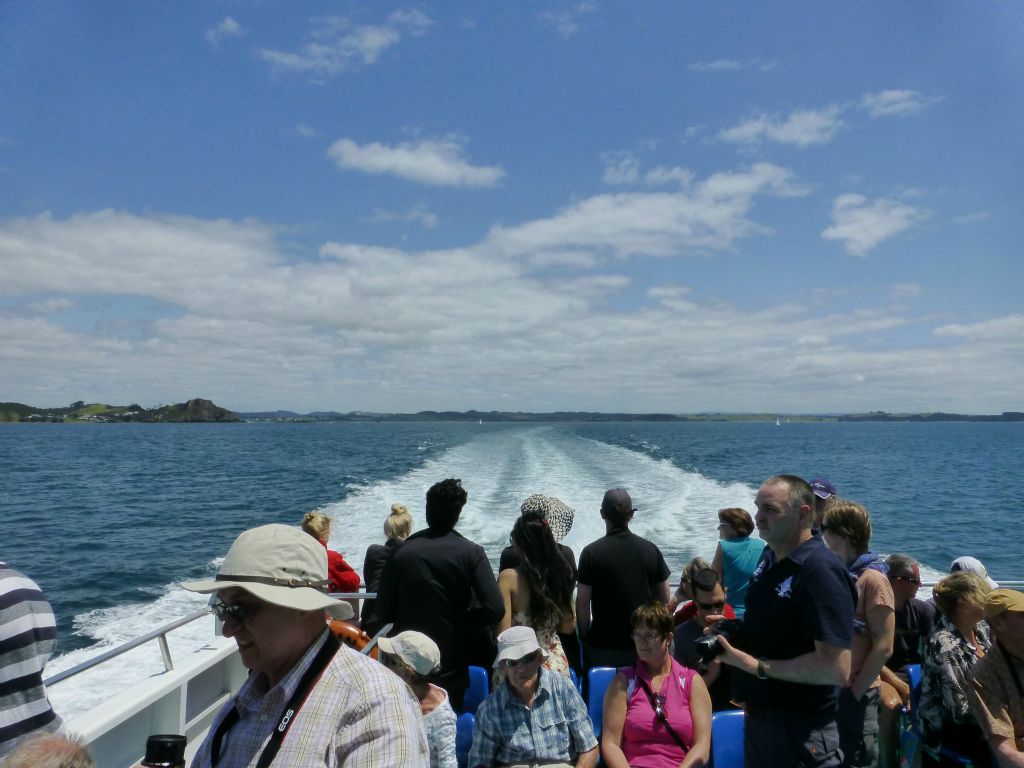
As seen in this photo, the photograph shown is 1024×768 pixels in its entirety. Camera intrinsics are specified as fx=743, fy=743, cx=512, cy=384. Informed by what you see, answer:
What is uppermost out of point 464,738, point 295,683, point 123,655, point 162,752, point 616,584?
point 295,683

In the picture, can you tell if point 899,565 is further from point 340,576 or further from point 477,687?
point 340,576

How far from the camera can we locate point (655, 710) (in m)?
3.27

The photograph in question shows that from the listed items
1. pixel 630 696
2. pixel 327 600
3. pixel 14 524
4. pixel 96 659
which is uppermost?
pixel 327 600

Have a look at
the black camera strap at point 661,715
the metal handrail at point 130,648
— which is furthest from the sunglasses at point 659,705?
the metal handrail at point 130,648

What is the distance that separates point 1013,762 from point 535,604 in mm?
2047

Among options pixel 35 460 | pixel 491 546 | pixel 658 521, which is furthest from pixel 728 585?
pixel 35 460

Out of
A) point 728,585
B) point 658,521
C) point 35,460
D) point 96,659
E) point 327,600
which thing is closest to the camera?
point 327,600

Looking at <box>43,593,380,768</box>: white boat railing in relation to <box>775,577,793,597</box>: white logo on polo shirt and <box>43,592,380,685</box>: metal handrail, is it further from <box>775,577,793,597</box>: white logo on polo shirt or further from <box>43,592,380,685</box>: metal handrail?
<box>775,577,793,597</box>: white logo on polo shirt

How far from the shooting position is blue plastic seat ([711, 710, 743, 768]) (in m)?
3.40

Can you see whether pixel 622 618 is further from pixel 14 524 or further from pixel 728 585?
pixel 14 524

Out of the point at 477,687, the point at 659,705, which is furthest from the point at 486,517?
the point at 659,705

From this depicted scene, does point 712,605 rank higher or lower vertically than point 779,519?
lower

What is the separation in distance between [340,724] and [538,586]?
8.21 ft

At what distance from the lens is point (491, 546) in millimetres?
13562
